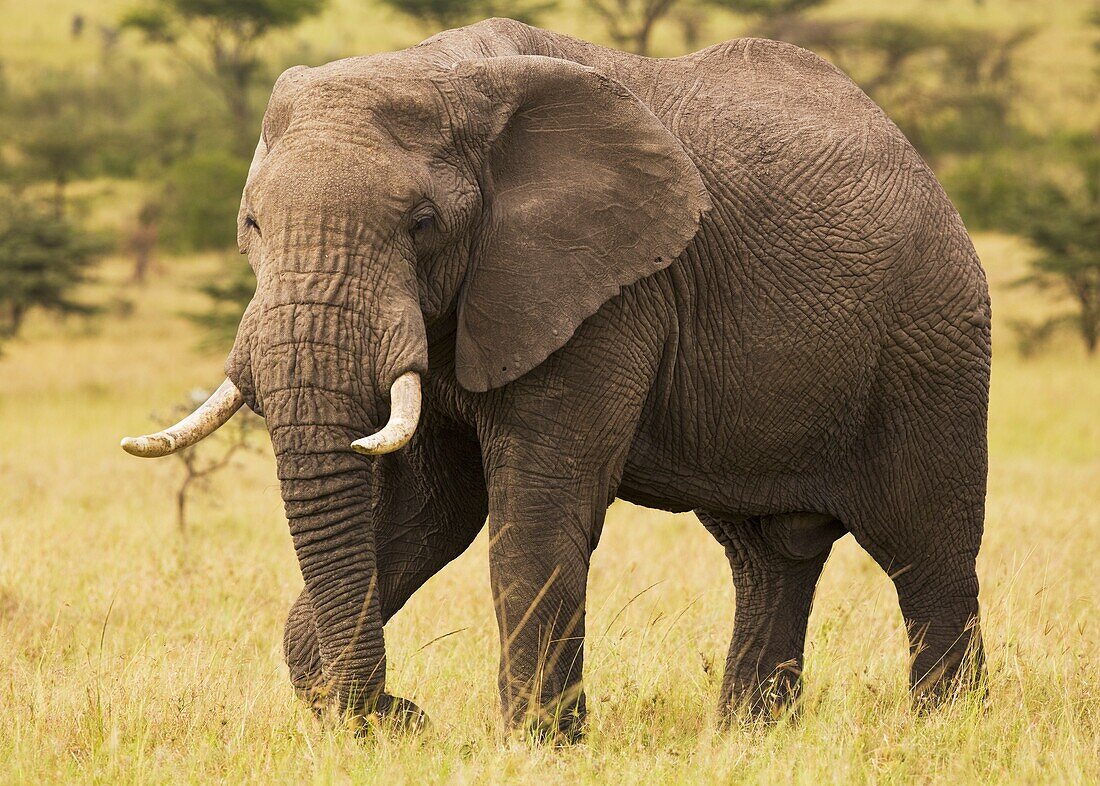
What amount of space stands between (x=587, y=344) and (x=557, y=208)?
0.41 metres

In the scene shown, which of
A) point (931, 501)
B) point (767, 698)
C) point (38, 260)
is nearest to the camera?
point (931, 501)

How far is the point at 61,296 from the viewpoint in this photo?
74.1 feet

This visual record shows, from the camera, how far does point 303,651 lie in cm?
501

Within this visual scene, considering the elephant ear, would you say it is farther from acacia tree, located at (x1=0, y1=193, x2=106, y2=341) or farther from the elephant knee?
acacia tree, located at (x1=0, y1=193, x2=106, y2=341)

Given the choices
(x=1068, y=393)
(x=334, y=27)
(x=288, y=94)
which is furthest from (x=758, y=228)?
(x=334, y=27)

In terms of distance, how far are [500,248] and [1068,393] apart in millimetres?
15118

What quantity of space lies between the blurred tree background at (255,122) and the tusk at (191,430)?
18062mm

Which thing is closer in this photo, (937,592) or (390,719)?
(390,719)

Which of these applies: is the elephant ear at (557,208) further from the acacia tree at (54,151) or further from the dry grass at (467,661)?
the acacia tree at (54,151)

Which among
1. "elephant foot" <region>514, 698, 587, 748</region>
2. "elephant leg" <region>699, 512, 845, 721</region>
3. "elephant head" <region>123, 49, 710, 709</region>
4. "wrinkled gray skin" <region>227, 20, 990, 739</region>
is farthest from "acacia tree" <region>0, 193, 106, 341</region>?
"elephant head" <region>123, 49, 710, 709</region>

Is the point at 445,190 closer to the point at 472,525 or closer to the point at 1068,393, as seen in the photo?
the point at 472,525

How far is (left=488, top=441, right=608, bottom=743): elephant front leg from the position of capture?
14.9 ft

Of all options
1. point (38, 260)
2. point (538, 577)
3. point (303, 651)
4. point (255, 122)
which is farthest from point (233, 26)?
point (538, 577)

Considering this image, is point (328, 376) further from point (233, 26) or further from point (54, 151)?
point (233, 26)
